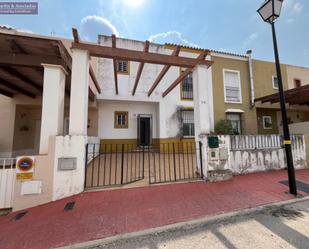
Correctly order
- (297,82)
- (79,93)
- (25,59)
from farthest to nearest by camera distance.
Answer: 1. (297,82)
2. (25,59)
3. (79,93)

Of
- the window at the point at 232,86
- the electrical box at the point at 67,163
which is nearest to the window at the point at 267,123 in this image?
the window at the point at 232,86

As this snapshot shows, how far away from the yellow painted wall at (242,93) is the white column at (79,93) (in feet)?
29.2

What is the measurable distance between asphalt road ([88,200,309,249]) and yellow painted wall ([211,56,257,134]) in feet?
27.3

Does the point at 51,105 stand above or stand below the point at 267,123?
below

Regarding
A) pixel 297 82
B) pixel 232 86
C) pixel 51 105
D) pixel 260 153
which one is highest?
pixel 297 82

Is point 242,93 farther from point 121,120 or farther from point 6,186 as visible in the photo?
point 6,186

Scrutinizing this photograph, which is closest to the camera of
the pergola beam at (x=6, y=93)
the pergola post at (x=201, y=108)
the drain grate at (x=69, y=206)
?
the drain grate at (x=69, y=206)

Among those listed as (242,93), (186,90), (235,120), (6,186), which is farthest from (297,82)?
(6,186)

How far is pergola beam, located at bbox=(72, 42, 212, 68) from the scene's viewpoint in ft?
13.4

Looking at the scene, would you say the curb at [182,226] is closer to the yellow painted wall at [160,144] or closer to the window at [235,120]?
the yellow painted wall at [160,144]

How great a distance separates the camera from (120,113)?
9750 millimetres

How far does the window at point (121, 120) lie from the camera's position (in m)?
9.62

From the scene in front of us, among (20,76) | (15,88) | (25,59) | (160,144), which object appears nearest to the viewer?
(25,59)

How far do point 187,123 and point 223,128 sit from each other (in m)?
2.27
